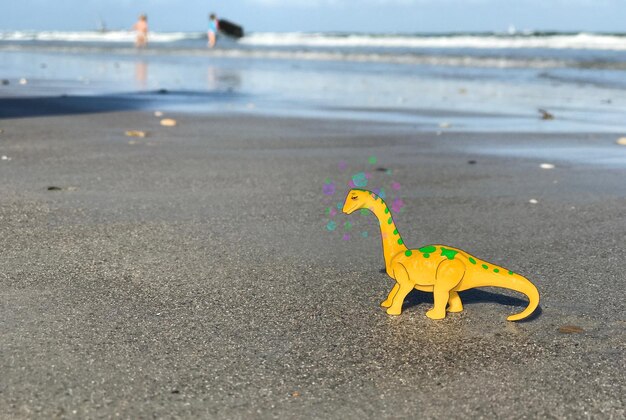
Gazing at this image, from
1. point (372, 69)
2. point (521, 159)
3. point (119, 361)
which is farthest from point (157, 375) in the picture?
point (372, 69)

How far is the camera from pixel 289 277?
3.37 metres

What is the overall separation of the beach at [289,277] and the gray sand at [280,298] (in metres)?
0.01

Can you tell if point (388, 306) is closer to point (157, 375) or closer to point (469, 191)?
point (157, 375)

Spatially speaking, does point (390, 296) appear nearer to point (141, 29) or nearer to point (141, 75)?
point (141, 75)

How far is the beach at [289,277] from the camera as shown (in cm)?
229

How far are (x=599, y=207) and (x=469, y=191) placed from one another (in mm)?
811

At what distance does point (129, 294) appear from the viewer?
3.07m

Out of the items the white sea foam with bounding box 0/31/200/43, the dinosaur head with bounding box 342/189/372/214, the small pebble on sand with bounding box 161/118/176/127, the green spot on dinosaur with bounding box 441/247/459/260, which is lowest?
the white sea foam with bounding box 0/31/200/43

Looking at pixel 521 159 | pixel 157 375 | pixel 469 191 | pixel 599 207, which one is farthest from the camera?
pixel 521 159

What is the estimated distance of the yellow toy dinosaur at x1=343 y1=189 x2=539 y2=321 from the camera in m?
2.76

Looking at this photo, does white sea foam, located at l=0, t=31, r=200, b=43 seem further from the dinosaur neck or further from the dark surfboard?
the dinosaur neck

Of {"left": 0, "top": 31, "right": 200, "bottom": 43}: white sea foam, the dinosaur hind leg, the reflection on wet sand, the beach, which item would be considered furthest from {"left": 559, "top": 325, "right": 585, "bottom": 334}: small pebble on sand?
{"left": 0, "top": 31, "right": 200, "bottom": 43}: white sea foam

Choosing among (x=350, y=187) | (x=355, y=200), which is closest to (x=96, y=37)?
(x=350, y=187)

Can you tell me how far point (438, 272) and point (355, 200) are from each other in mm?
376
